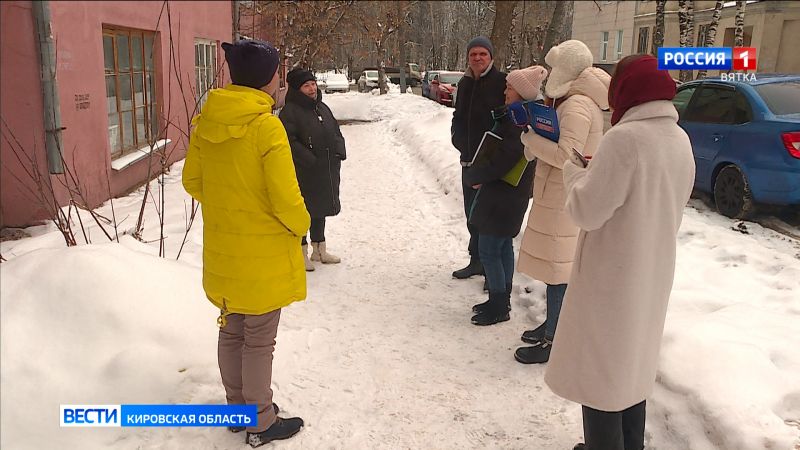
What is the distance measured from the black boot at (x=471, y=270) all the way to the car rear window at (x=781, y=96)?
3639 millimetres

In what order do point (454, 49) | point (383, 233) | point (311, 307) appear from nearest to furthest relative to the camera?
point (311, 307), point (383, 233), point (454, 49)

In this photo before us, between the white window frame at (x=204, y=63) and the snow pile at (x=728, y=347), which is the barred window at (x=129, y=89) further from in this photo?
the snow pile at (x=728, y=347)

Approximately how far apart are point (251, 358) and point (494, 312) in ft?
6.69

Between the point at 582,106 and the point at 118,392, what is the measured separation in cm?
285

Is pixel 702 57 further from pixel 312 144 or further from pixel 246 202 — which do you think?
pixel 246 202

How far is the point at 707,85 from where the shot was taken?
748cm

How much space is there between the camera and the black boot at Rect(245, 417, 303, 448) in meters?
2.89

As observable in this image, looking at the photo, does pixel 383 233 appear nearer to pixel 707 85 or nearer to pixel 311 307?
pixel 311 307

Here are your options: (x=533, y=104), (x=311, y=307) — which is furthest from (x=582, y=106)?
(x=311, y=307)

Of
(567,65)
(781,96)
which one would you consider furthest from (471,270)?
(781,96)

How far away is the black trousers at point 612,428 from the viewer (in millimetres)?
2475

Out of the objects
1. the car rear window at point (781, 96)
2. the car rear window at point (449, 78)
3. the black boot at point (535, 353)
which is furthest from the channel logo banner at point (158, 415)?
the car rear window at point (449, 78)

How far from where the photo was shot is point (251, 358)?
277 centimetres

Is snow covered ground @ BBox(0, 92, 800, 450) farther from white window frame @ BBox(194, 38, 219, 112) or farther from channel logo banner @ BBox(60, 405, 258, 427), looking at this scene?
white window frame @ BBox(194, 38, 219, 112)
